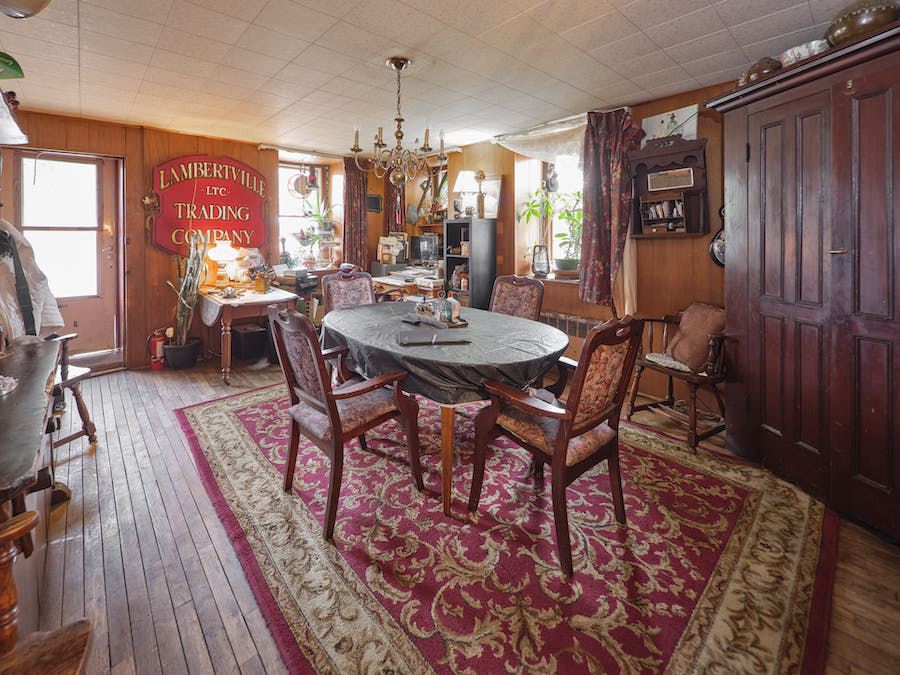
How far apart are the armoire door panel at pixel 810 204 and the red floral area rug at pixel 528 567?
1.09 m

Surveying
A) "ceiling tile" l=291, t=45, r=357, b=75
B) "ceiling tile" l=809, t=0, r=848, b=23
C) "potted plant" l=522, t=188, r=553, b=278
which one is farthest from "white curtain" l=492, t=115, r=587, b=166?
"ceiling tile" l=291, t=45, r=357, b=75

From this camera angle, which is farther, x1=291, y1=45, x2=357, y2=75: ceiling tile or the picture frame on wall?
the picture frame on wall

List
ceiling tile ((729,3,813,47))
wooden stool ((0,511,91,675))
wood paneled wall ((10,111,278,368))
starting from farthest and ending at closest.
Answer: wood paneled wall ((10,111,278,368)), ceiling tile ((729,3,813,47)), wooden stool ((0,511,91,675))

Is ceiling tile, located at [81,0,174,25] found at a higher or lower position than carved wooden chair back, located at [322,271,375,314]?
higher

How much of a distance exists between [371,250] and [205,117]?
2.79 metres

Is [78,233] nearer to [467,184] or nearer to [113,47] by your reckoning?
[113,47]

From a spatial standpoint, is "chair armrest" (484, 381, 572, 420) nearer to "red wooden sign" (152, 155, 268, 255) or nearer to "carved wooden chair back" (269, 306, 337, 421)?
"carved wooden chair back" (269, 306, 337, 421)

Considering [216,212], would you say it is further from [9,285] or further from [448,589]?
[448,589]

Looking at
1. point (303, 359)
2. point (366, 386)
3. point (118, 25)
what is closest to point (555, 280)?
point (366, 386)

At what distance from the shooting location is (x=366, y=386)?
203cm

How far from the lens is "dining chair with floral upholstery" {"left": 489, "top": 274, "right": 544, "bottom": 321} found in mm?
3432

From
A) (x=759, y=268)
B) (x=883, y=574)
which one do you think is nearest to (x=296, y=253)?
(x=759, y=268)

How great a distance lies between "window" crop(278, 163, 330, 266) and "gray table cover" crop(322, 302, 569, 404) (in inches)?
145

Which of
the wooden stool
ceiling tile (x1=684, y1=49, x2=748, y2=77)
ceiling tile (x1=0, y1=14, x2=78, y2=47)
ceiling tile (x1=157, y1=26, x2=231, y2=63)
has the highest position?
ceiling tile (x1=684, y1=49, x2=748, y2=77)
